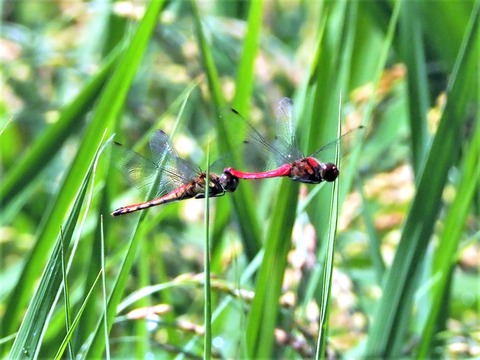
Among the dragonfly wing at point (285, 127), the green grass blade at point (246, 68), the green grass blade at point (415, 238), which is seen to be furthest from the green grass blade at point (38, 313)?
the green grass blade at point (246, 68)

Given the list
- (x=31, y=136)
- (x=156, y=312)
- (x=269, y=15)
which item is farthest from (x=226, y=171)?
(x=269, y=15)

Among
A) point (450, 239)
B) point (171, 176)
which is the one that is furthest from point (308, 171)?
point (450, 239)

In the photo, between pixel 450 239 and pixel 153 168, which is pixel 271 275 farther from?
pixel 450 239

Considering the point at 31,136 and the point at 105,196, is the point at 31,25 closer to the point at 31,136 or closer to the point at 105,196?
the point at 31,136

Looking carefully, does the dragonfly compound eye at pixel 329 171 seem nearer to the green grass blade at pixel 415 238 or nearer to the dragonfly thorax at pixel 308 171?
the dragonfly thorax at pixel 308 171

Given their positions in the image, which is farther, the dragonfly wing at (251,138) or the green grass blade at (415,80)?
the green grass blade at (415,80)
